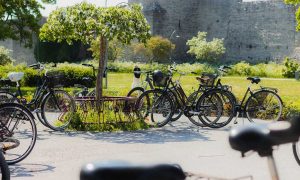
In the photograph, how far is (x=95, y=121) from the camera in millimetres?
7934

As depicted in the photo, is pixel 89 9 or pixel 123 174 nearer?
pixel 123 174

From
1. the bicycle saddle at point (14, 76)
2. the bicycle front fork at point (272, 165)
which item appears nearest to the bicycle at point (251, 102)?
the bicycle saddle at point (14, 76)

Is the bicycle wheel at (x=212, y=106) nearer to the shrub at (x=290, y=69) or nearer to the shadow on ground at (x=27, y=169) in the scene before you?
→ the shadow on ground at (x=27, y=169)

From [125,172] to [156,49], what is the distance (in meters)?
35.1

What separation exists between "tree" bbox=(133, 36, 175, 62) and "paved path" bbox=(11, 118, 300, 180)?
28.1 metres

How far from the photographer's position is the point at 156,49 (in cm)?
Answer: 3622

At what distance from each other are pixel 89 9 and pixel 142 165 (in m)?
7.06

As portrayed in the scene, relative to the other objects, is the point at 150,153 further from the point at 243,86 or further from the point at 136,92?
the point at 243,86

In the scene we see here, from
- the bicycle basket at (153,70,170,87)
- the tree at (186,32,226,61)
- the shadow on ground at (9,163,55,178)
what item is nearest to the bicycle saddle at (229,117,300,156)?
the shadow on ground at (9,163,55,178)

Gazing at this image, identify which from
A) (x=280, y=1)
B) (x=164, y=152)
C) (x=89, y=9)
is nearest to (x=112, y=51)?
(x=280, y=1)

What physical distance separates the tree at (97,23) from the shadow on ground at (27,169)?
2707 millimetres

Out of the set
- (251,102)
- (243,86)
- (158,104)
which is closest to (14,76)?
(158,104)

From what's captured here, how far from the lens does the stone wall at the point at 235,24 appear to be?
123ft

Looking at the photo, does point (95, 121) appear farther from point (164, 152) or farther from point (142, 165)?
point (142, 165)
